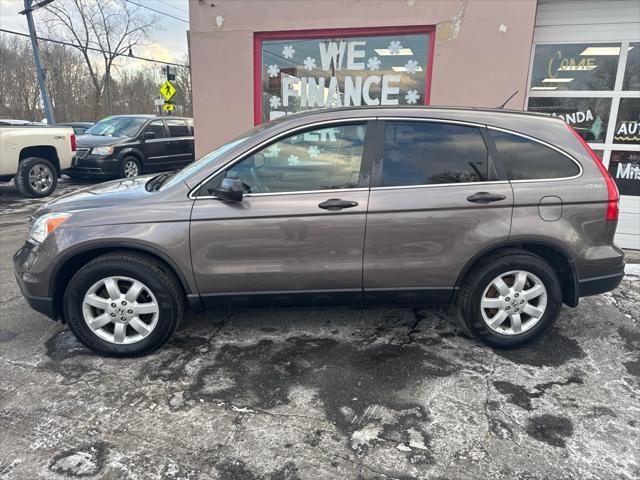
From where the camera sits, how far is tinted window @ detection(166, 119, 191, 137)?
1281cm

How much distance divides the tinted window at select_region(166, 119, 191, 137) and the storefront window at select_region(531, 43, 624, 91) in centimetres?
967

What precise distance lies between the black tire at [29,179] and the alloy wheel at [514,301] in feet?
30.7

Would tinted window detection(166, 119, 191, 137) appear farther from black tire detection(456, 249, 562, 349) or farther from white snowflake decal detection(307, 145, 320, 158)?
black tire detection(456, 249, 562, 349)

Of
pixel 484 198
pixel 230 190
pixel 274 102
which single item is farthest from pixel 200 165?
pixel 274 102

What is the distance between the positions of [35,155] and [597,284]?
33.4 ft

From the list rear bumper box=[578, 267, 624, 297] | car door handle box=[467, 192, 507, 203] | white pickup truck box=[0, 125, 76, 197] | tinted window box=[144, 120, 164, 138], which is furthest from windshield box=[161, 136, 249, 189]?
tinted window box=[144, 120, 164, 138]

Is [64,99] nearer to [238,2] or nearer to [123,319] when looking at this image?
[238,2]

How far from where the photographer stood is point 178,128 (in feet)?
42.7

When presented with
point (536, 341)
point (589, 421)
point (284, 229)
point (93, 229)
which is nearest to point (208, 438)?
point (284, 229)

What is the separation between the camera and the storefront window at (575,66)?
5.92m

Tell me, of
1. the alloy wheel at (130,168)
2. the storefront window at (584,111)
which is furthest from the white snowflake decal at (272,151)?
the alloy wheel at (130,168)

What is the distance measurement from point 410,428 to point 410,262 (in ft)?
3.71

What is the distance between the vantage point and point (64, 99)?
3531 cm

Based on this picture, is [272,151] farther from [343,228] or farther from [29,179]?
[29,179]
